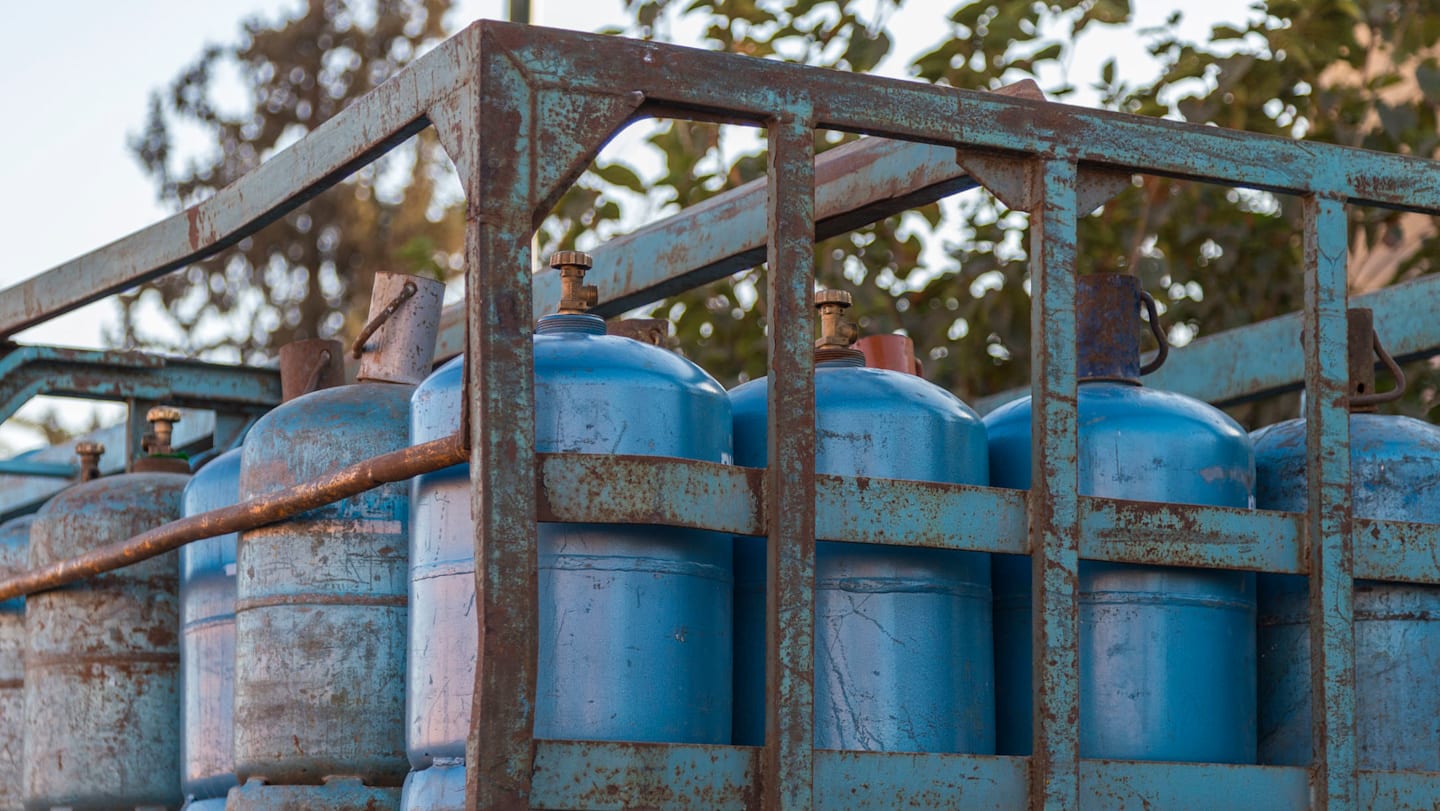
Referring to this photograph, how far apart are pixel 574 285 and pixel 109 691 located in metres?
1.67

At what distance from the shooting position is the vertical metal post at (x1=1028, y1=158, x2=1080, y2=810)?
3.02m

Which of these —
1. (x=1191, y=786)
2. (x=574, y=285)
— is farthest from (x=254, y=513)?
(x=1191, y=786)

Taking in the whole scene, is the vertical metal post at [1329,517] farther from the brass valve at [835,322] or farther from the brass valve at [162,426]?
the brass valve at [162,426]

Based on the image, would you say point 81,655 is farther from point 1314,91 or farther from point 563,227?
point 1314,91

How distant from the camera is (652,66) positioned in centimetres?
291

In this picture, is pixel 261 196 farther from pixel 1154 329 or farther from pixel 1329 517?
pixel 1329 517

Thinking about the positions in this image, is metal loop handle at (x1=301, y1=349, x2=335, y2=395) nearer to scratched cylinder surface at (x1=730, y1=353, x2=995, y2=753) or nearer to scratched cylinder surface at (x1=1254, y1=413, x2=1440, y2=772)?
scratched cylinder surface at (x1=730, y1=353, x2=995, y2=753)

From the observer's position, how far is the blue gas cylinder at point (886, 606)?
3039 mm

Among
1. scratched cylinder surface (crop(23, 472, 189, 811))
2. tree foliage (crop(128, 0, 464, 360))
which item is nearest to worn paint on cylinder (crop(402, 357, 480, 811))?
scratched cylinder surface (crop(23, 472, 189, 811))

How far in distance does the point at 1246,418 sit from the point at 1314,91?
1385mm

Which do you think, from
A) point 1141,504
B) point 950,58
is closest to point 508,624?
point 1141,504

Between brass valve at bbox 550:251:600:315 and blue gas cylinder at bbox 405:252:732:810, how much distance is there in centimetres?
13

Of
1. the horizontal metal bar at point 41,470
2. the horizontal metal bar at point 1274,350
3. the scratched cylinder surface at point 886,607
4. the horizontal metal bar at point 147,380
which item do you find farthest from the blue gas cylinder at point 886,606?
the horizontal metal bar at point 41,470

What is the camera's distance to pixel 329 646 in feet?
11.4
